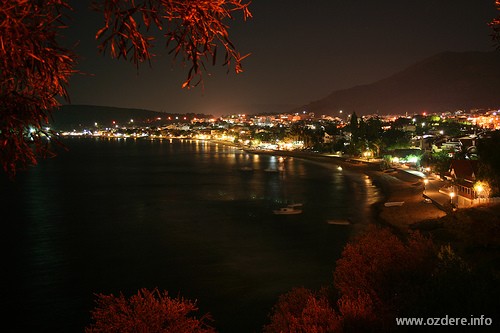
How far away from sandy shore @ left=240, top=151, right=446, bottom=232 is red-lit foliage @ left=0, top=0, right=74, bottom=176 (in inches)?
830

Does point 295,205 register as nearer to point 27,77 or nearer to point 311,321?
point 311,321

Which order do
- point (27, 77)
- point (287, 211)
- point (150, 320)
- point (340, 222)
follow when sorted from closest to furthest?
point (27, 77), point (150, 320), point (340, 222), point (287, 211)

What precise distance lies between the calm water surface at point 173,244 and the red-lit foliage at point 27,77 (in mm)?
11549

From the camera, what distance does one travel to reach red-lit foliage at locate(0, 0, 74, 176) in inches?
68.3

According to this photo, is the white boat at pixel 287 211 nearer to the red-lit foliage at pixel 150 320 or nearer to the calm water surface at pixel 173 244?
the calm water surface at pixel 173 244

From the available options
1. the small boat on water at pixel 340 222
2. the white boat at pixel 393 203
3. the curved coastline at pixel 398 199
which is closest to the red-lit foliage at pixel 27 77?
the curved coastline at pixel 398 199

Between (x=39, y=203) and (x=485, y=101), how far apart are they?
195m

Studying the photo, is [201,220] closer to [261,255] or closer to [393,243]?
[261,255]

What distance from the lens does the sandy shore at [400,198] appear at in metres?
23.2

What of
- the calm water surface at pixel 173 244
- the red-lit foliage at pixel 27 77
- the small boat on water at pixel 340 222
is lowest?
the calm water surface at pixel 173 244

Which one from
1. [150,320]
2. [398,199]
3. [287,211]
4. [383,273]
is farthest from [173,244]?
[398,199]

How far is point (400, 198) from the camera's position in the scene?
29875 millimetres

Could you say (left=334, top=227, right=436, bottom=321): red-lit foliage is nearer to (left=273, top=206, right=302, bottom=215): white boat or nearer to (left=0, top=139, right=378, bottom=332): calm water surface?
(left=0, top=139, right=378, bottom=332): calm water surface

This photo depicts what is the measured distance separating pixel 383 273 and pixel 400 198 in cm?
2290
